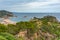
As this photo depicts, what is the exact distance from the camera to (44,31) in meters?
18.9

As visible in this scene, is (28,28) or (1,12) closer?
(28,28)

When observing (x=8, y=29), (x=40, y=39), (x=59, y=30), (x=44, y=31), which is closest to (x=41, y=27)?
(x=44, y=31)

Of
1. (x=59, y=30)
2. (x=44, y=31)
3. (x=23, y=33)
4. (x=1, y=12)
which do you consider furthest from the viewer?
(x=1, y=12)

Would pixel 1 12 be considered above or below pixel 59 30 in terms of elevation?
above

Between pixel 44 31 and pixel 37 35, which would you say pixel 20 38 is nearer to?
pixel 37 35

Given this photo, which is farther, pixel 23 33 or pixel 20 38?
pixel 23 33

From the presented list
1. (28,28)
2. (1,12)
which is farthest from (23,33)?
(1,12)

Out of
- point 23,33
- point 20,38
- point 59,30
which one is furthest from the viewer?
point 59,30

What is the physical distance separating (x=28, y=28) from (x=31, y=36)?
0.61 metres

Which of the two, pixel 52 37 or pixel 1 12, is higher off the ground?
pixel 1 12

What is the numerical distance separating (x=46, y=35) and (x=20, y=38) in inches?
168

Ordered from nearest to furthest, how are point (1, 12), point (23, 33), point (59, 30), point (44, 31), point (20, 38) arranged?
point (20, 38)
point (23, 33)
point (44, 31)
point (59, 30)
point (1, 12)

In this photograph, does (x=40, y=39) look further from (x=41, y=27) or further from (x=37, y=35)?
(x=41, y=27)

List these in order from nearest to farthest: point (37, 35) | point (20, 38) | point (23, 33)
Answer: point (20, 38), point (23, 33), point (37, 35)
